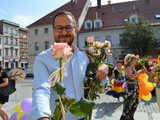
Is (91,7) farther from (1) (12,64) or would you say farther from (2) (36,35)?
(1) (12,64)

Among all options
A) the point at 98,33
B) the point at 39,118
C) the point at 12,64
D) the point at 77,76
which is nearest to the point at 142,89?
the point at 77,76

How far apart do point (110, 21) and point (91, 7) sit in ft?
17.1

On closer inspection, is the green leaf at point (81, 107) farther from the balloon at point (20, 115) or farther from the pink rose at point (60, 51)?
the balloon at point (20, 115)

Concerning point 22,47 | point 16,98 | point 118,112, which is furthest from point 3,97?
point 22,47

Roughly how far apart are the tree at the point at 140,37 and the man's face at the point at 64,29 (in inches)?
1066

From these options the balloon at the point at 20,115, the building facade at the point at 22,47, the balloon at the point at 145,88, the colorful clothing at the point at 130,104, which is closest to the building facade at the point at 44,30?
the building facade at the point at 22,47

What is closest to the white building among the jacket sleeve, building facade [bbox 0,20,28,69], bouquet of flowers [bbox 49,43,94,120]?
building facade [bbox 0,20,28,69]

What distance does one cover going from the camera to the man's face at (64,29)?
1621mm

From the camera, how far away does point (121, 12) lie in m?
36.6

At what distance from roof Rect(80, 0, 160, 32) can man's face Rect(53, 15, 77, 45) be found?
1285 inches

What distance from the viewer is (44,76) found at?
1465mm

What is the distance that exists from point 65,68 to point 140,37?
2734 centimetres

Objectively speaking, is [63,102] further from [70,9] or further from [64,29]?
[70,9]

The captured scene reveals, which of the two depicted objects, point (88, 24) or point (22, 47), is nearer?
point (88, 24)
